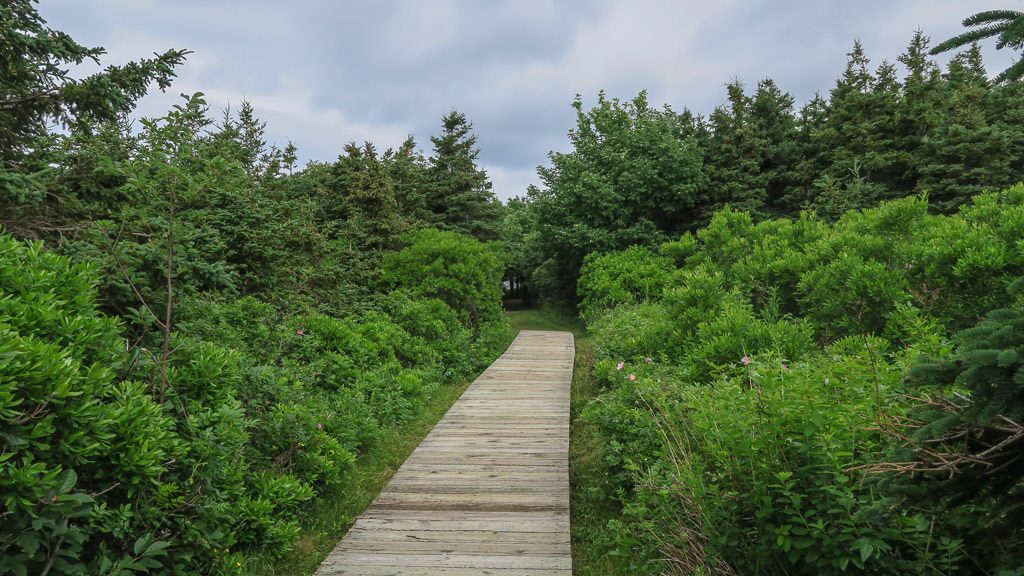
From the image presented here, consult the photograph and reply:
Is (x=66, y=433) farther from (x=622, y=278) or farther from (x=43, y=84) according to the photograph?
(x=622, y=278)

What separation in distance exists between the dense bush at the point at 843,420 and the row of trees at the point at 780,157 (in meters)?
11.1

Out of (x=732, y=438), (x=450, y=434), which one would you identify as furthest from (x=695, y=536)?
(x=450, y=434)

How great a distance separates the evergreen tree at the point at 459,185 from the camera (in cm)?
2119

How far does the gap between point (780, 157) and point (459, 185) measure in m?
13.1

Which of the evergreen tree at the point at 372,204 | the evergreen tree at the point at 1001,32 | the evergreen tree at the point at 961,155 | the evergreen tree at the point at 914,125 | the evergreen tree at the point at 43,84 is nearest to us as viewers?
the evergreen tree at the point at 1001,32

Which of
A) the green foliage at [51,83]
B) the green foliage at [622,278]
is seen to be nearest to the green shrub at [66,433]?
the green foliage at [51,83]

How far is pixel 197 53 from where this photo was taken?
4230 mm

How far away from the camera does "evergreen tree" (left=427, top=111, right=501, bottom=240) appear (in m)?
21.2

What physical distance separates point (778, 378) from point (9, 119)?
19.4 ft

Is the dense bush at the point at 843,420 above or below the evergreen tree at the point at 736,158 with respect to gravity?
below

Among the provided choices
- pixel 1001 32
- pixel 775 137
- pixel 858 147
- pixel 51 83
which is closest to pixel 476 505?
pixel 1001 32

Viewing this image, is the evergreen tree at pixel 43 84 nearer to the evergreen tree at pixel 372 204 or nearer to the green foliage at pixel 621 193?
the evergreen tree at pixel 372 204

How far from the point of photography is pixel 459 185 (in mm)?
21406

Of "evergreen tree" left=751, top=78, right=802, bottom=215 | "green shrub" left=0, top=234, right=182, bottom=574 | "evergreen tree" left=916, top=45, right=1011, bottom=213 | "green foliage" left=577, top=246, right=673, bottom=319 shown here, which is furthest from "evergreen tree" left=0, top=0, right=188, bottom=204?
"evergreen tree" left=751, top=78, right=802, bottom=215
